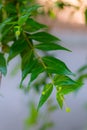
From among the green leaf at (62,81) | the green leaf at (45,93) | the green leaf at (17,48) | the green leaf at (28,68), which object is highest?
the green leaf at (17,48)

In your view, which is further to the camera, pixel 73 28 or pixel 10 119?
pixel 73 28

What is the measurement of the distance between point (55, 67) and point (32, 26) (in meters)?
0.07

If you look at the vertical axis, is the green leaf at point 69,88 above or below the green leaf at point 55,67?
below

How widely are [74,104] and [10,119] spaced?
43cm

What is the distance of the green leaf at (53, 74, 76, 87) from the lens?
446mm

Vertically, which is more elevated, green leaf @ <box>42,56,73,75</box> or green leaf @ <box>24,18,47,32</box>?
green leaf @ <box>24,18,47,32</box>

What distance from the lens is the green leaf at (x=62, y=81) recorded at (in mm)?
446

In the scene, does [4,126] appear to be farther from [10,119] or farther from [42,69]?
[42,69]

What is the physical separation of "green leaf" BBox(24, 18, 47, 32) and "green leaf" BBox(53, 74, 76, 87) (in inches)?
3.0

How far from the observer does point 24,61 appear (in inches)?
19.7

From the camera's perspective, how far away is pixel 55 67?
0.47 meters

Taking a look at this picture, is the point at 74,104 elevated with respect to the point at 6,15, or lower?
lower

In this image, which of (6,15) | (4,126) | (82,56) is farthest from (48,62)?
(82,56)

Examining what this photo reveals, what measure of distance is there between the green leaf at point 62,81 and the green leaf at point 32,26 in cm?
8
